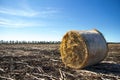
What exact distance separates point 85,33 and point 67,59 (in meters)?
1.84

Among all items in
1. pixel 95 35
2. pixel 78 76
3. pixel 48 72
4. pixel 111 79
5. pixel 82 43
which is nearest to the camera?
pixel 111 79

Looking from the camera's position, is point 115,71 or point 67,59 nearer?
point 115,71

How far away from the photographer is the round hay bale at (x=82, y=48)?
35.2 feet

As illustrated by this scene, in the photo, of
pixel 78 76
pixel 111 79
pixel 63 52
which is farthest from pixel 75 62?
pixel 111 79

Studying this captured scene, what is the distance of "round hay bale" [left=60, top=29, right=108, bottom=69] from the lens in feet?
35.2

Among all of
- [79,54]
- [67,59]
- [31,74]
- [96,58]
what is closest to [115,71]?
[96,58]

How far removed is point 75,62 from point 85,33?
62.4 inches

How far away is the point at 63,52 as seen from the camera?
12336 mm

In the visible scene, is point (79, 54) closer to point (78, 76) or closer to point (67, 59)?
point (67, 59)

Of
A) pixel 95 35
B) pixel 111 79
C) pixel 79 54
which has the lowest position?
pixel 111 79

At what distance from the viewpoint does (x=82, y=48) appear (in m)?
11.0

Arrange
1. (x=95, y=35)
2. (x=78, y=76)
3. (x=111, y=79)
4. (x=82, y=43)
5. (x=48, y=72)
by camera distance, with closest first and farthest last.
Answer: (x=111, y=79) → (x=78, y=76) → (x=48, y=72) → (x=82, y=43) → (x=95, y=35)

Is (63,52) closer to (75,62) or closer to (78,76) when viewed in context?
(75,62)

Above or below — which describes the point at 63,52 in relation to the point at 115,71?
above
